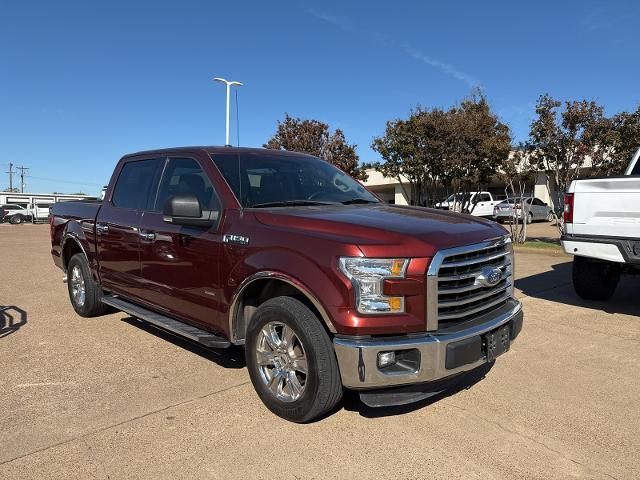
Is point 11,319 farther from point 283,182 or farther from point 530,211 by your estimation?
point 530,211

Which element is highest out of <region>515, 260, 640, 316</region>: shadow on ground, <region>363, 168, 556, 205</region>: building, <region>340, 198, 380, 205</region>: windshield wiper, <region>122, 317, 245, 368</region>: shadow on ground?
<region>363, 168, 556, 205</region>: building

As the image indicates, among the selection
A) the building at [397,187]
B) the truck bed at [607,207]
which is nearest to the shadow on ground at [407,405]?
the truck bed at [607,207]

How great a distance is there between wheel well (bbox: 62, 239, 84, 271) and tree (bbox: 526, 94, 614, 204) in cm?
1132

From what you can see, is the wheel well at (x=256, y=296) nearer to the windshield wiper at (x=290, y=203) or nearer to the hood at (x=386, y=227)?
the hood at (x=386, y=227)

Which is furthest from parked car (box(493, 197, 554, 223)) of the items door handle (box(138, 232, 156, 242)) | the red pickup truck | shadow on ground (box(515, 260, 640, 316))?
door handle (box(138, 232, 156, 242))

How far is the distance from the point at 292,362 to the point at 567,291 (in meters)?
5.77

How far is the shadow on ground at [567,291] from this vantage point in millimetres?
6579

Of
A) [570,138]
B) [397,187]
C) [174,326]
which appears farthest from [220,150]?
[397,187]

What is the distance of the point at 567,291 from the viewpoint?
7.57m

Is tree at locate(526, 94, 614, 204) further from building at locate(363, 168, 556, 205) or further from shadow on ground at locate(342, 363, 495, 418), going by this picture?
building at locate(363, 168, 556, 205)

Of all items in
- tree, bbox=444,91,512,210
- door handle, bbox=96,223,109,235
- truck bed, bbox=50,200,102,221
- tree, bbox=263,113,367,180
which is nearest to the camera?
door handle, bbox=96,223,109,235

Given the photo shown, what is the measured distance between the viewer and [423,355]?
2945 millimetres

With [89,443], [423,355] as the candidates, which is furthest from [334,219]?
[89,443]

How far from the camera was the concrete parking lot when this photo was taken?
287cm
